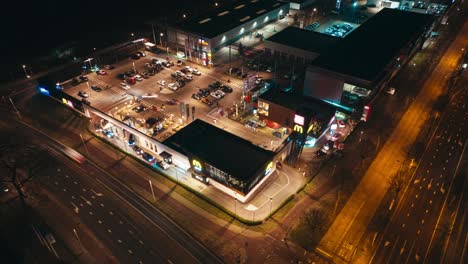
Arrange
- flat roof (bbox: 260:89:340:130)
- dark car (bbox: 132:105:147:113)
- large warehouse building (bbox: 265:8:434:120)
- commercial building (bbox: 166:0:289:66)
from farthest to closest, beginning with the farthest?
commercial building (bbox: 166:0:289:66) < dark car (bbox: 132:105:147:113) < large warehouse building (bbox: 265:8:434:120) < flat roof (bbox: 260:89:340:130)

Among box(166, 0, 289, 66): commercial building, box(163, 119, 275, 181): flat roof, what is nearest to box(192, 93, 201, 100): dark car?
box(166, 0, 289, 66): commercial building

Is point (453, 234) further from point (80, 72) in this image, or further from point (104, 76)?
point (80, 72)

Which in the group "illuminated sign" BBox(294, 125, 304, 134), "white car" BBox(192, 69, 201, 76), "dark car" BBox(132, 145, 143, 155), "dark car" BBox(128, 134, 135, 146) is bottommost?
"dark car" BBox(132, 145, 143, 155)

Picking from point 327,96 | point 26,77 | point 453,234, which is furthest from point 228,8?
point 453,234

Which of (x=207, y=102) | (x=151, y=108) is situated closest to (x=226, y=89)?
(x=207, y=102)

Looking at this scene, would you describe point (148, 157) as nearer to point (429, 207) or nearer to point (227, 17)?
point (429, 207)

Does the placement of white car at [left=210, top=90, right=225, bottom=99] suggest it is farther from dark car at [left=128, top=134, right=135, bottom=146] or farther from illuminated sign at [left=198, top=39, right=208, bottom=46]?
dark car at [left=128, top=134, right=135, bottom=146]
